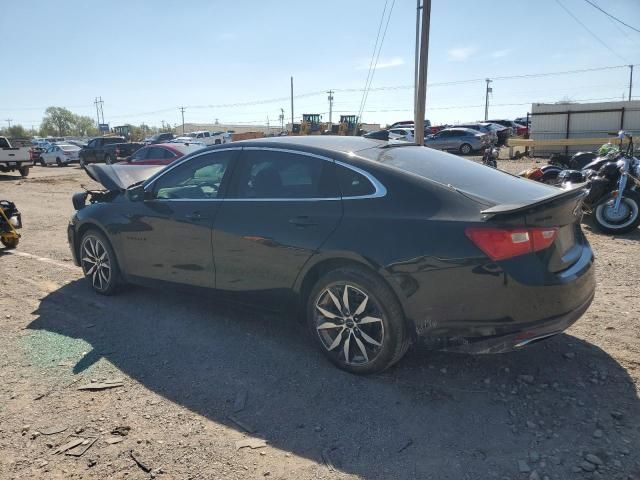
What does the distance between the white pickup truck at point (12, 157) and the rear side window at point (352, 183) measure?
22331 mm

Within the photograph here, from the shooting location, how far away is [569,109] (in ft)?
80.8

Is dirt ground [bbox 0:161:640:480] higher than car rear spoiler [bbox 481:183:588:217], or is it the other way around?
car rear spoiler [bbox 481:183:588:217]

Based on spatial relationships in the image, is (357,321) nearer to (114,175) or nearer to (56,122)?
(114,175)

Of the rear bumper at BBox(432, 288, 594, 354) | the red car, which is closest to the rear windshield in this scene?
the rear bumper at BBox(432, 288, 594, 354)

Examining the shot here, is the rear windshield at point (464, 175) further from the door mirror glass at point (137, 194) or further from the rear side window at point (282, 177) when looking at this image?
the door mirror glass at point (137, 194)

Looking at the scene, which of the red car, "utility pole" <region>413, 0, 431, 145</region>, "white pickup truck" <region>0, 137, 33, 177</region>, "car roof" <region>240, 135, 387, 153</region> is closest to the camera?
"car roof" <region>240, 135, 387, 153</region>

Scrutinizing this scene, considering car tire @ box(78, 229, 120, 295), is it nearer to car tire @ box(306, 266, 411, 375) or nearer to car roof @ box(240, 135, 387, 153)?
car roof @ box(240, 135, 387, 153)

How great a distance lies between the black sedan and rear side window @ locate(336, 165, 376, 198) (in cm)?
1

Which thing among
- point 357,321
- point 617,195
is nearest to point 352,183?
point 357,321

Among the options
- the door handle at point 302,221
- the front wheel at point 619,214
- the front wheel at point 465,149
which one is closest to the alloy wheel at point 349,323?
the door handle at point 302,221

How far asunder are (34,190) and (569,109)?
2350 centimetres

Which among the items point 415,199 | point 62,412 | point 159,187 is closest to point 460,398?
point 415,199

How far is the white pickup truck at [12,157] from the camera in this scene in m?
21.3

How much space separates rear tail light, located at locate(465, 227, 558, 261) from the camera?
116 inches
